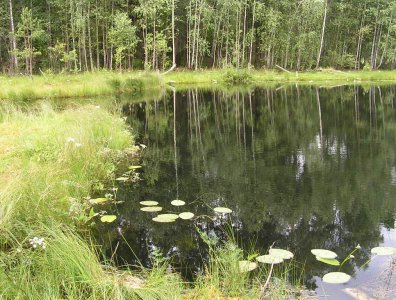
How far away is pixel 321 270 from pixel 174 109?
1463cm

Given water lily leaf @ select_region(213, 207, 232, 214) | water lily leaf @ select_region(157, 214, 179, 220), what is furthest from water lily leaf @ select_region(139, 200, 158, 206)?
water lily leaf @ select_region(213, 207, 232, 214)

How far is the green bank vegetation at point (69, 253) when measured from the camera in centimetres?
354

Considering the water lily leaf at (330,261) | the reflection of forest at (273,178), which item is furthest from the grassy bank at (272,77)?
the water lily leaf at (330,261)

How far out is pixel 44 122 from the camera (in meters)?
10.4

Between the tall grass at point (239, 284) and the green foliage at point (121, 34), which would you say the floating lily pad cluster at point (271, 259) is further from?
the green foliage at point (121, 34)

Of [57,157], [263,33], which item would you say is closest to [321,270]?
[57,157]

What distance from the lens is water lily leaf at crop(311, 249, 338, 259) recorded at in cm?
470

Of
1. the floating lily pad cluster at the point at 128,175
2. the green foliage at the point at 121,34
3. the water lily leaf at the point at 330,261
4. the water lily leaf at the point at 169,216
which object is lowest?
the water lily leaf at the point at 330,261

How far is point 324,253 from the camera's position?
4.79 m

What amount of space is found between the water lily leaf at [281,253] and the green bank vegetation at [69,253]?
132 mm

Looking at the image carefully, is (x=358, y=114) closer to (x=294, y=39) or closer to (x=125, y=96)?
(x=125, y=96)

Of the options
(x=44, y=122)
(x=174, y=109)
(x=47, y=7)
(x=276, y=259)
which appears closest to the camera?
(x=276, y=259)

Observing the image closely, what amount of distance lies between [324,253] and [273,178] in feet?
11.6

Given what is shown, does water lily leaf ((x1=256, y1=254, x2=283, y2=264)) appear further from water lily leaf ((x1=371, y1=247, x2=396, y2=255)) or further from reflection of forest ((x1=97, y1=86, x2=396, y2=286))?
water lily leaf ((x1=371, y1=247, x2=396, y2=255))
